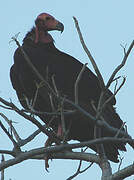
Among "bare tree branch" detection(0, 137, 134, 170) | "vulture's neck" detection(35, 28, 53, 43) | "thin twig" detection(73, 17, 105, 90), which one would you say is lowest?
"bare tree branch" detection(0, 137, 134, 170)

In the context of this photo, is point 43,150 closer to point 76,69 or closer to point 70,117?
point 70,117

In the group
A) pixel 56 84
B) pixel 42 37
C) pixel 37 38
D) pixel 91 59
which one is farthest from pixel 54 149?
pixel 42 37

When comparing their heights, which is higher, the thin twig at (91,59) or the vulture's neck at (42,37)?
the vulture's neck at (42,37)

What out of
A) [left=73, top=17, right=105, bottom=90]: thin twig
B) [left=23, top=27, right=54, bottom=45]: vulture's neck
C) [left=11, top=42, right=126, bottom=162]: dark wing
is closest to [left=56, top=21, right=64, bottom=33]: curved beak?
[left=23, top=27, right=54, bottom=45]: vulture's neck

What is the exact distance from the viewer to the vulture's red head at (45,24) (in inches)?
322

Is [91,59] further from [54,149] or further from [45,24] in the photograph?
[45,24]

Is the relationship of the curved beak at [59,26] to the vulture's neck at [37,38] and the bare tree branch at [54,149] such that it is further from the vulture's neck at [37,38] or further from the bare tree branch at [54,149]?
the bare tree branch at [54,149]

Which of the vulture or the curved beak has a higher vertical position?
the curved beak

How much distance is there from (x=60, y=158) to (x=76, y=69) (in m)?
2.25

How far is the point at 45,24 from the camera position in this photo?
8398 mm

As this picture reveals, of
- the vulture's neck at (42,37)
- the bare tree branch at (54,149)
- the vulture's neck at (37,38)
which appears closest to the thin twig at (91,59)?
the bare tree branch at (54,149)

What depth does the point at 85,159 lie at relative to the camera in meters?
5.16

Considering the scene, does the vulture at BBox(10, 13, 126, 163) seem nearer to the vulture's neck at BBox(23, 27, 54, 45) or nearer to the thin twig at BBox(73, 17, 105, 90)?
the vulture's neck at BBox(23, 27, 54, 45)

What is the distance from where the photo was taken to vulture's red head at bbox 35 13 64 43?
8174 mm
